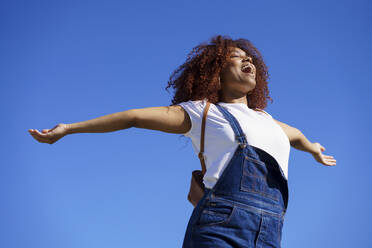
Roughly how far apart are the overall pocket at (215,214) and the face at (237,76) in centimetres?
121

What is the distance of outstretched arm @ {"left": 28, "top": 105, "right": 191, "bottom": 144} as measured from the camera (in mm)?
2756

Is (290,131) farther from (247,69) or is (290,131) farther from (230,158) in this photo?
(230,158)

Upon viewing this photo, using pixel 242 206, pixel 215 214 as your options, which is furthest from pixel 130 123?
pixel 242 206

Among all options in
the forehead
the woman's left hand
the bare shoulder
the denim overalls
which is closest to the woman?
the denim overalls

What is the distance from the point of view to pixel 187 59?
3775 mm

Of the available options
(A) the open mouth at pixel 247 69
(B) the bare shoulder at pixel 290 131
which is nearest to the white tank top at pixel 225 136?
(A) the open mouth at pixel 247 69

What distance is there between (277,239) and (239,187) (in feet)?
1.71

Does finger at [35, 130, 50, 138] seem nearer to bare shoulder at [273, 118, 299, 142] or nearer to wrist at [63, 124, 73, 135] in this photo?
wrist at [63, 124, 73, 135]

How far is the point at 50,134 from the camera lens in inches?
108

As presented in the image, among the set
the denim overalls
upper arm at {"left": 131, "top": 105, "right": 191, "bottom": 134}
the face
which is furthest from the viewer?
the face

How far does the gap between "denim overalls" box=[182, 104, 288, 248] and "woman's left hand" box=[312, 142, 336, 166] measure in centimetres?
132

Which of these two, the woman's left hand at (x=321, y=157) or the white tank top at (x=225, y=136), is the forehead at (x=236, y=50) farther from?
the woman's left hand at (x=321, y=157)

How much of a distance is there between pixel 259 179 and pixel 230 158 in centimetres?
27

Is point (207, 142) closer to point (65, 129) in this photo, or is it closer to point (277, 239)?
point (277, 239)
